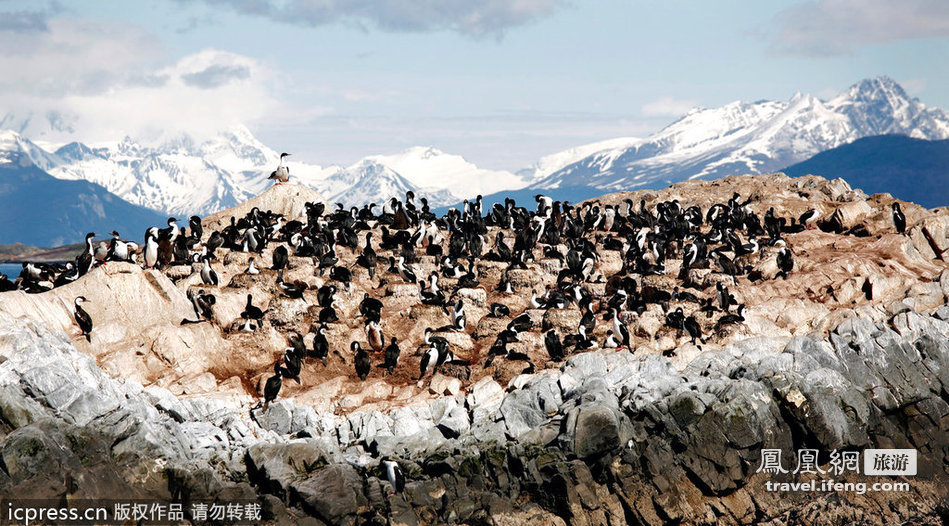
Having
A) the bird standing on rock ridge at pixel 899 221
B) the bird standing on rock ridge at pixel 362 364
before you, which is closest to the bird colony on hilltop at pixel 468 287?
the bird standing on rock ridge at pixel 362 364

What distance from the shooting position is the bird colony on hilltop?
85.6ft

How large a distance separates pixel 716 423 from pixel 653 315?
5743 mm

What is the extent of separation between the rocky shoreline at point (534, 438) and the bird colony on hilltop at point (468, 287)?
5.19 ft

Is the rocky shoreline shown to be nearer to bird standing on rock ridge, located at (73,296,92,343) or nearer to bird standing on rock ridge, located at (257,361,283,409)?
bird standing on rock ridge, located at (257,361,283,409)

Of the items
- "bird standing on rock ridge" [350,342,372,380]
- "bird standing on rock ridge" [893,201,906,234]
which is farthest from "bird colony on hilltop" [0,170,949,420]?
"bird standing on rock ridge" [893,201,906,234]

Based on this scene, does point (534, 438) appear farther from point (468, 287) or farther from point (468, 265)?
point (468, 265)

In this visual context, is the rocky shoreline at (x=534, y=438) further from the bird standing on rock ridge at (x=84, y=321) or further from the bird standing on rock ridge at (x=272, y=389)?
the bird standing on rock ridge at (x=84, y=321)

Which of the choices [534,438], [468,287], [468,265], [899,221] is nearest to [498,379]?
[534,438]

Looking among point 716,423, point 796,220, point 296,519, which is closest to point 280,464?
point 296,519

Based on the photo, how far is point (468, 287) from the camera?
3034 cm

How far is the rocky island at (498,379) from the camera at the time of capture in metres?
21.2

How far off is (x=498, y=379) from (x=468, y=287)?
17.7 ft

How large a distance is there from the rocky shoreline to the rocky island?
0.06m

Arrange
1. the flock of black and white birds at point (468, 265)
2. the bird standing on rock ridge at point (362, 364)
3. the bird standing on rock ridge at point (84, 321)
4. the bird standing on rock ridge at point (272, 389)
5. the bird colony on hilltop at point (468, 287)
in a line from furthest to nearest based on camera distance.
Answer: the flock of black and white birds at point (468, 265) → the bird colony on hilltop at point (468, 287) → the bird standing on rock ridge at point (362, 364) → the bird standing on rock ridge at point (84, 321) → the bird standing on rock ridge at point (272, 389)
